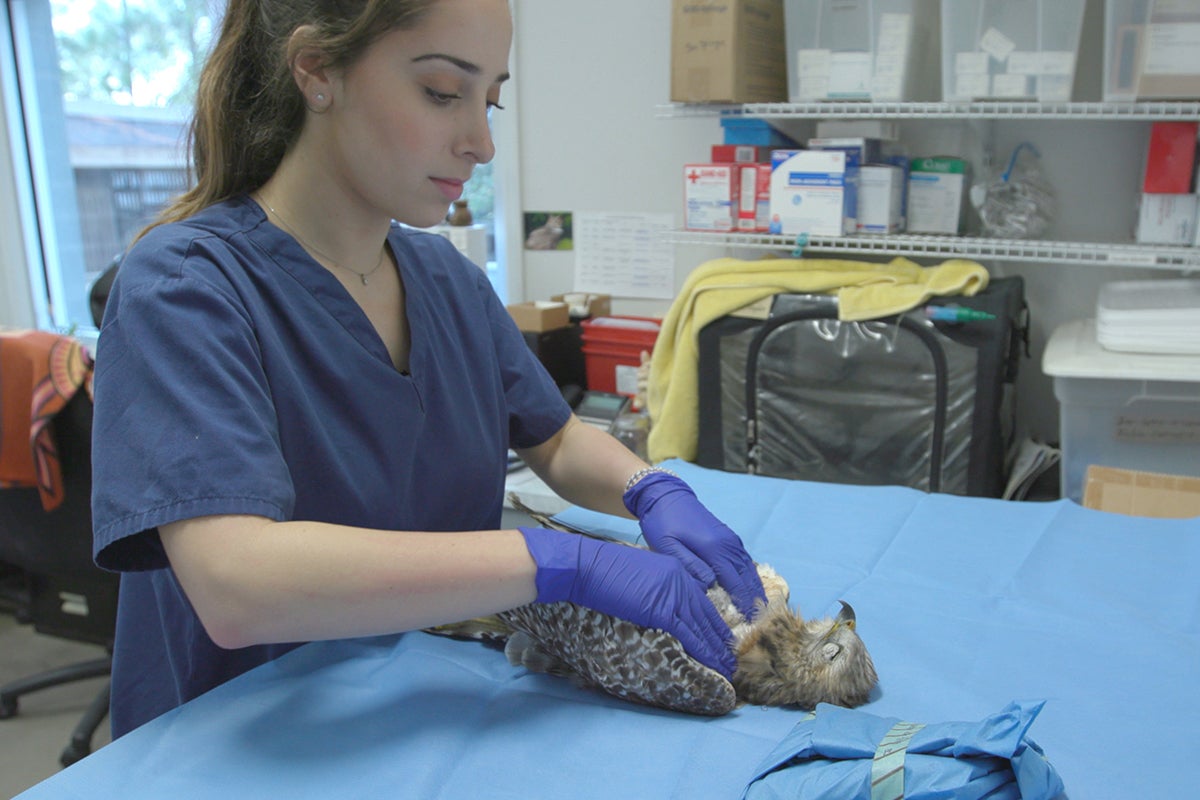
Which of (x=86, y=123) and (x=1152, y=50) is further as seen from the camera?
(x=86, y=123)

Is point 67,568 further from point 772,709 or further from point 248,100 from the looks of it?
point 772,709

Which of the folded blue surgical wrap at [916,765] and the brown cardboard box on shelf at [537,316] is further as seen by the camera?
the brown cardboard box on shelf at [537,316]

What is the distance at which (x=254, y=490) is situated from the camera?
86 centimetres

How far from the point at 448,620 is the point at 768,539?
60 cm

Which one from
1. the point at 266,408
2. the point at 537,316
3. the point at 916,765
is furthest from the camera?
the point at 537,316

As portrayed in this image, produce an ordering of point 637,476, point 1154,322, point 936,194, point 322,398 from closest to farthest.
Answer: point 322,398
point 637,476
point 1154,322
point 936,194

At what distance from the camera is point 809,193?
2035 millimetres

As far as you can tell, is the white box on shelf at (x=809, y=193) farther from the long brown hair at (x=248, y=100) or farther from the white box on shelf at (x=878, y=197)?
the long brown hair at (x=248, y=100)

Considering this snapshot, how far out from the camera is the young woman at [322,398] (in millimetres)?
864

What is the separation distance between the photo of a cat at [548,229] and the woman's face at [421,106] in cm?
173

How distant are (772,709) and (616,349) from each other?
5.29 ft

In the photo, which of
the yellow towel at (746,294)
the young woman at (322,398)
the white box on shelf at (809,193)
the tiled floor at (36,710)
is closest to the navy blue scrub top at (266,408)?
the young woman at (322,398)

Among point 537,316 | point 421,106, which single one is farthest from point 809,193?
point 421,106

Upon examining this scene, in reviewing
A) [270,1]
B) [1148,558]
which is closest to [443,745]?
[270,1]
